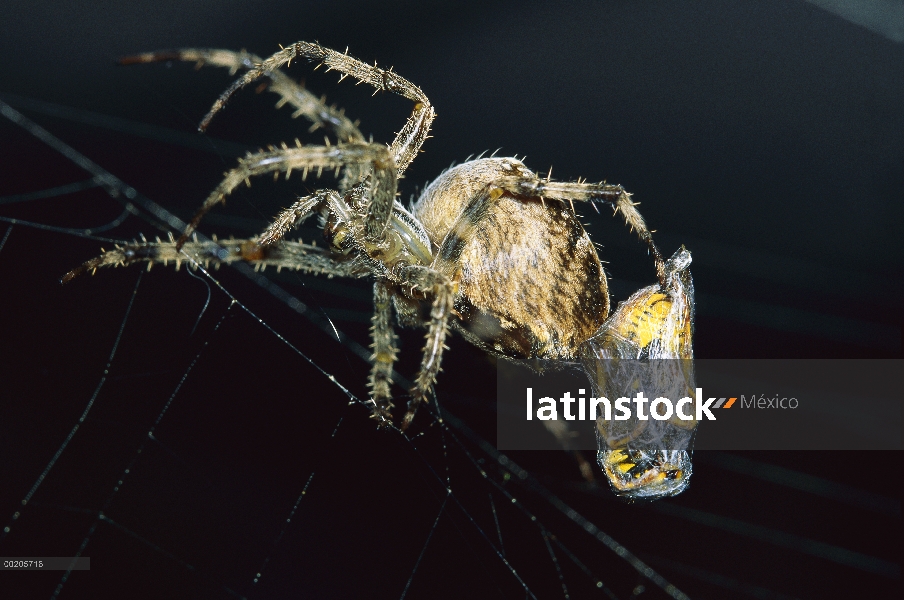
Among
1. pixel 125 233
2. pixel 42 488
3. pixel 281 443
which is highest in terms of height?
pixel 125 233

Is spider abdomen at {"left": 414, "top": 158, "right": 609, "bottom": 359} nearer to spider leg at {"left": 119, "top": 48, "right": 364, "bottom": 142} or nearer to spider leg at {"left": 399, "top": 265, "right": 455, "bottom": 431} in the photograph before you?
spider leg at {"left": 399, "top": 265, "right": 455, "bottom": 431}

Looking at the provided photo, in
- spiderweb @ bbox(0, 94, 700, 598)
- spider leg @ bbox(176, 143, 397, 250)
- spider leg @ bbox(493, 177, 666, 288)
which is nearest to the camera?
spider leg @ bbox(176, 143, 397, 250)

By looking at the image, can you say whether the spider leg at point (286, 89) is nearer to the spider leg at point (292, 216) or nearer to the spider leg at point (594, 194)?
the spider leg at point (292, 216)

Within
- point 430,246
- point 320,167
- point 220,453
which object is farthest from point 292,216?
point 220,453

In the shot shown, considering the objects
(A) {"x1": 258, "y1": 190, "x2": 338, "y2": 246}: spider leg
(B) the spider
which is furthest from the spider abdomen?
(A) {"x1": 258, "y1": 190, "x2": 338, "y2": 246}: spider leg

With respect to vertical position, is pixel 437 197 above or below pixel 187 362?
above

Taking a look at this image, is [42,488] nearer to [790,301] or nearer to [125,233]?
[125,233]

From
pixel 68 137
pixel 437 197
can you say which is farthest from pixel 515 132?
pixel 68 137

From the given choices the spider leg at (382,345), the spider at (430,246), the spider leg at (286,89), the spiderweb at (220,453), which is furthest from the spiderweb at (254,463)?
→ the spider leg at (286,89)
